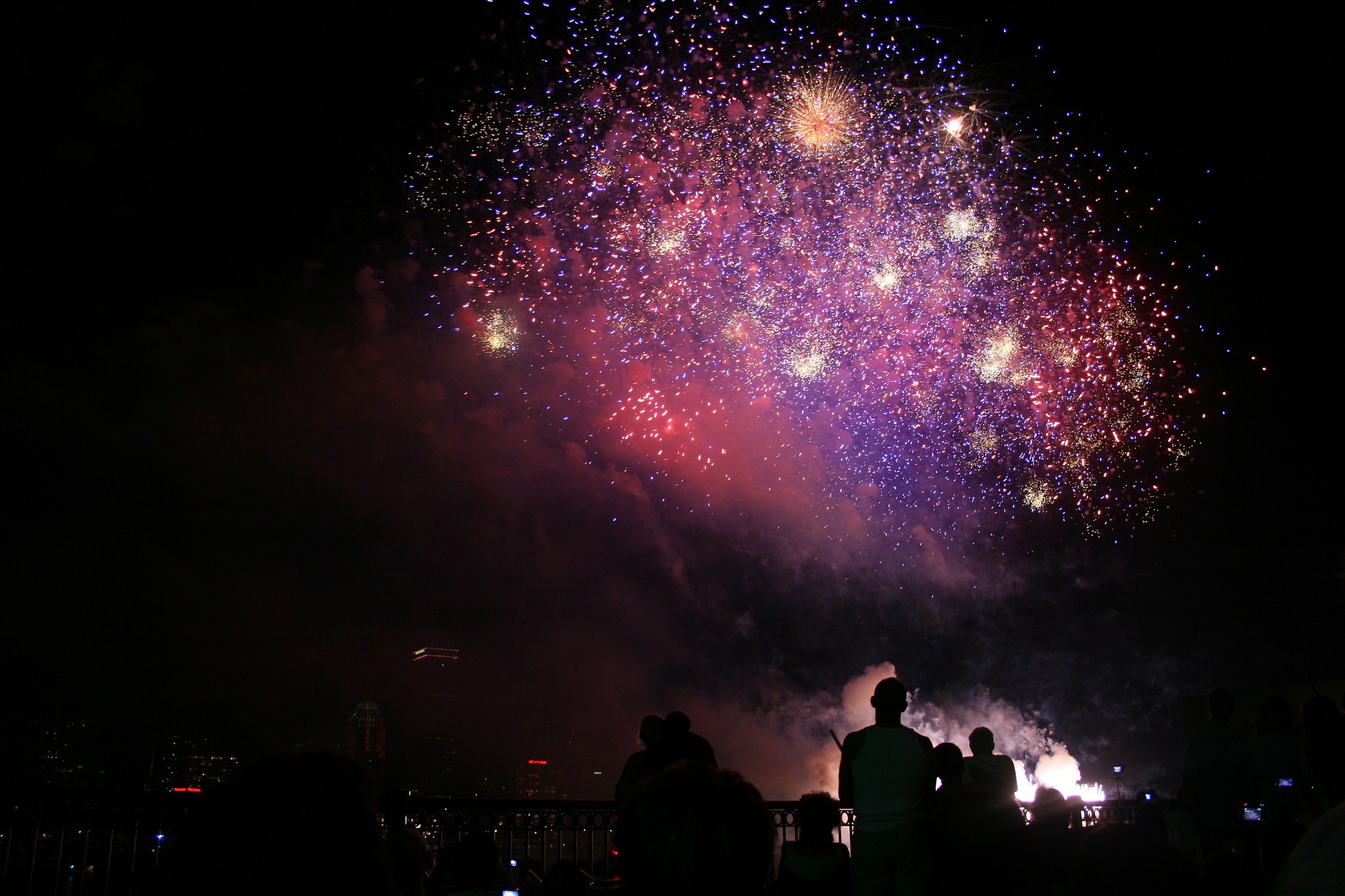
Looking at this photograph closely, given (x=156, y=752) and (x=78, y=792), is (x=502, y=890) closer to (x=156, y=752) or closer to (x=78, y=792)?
(x=78, y=792)

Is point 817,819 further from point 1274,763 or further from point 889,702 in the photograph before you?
point 1274,763

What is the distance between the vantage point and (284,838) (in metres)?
1.53

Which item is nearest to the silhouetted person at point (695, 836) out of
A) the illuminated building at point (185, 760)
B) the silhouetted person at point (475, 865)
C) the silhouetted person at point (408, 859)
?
the silhouetted person at point (408, 859)

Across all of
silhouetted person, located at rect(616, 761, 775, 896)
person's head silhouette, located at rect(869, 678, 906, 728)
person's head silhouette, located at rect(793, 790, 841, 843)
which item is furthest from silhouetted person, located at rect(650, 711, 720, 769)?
silhouetted person, located at rect(616, 761, 775, 896)

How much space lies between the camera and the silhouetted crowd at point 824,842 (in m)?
1.52

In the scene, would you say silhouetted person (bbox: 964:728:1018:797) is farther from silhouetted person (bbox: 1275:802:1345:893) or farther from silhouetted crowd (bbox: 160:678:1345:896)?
silhouetted person (bbox: 1275:802:1345:893)

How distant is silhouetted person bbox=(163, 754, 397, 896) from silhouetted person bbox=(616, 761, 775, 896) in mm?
535

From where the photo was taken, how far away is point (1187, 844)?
5.95 metres

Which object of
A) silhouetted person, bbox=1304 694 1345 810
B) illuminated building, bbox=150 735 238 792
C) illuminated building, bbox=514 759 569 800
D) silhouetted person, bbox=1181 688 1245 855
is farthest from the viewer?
illuminated building, bbox=514 759 569 800

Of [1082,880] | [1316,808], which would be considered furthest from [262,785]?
[1316,808]

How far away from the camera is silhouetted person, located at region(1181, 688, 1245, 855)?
18.2 ft

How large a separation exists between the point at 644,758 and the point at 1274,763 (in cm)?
407

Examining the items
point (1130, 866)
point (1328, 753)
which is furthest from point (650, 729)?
point (1328, 753)

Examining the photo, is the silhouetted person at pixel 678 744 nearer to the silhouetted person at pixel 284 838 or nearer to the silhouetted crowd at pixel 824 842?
the silhouetted crowd at pixel 824 842
